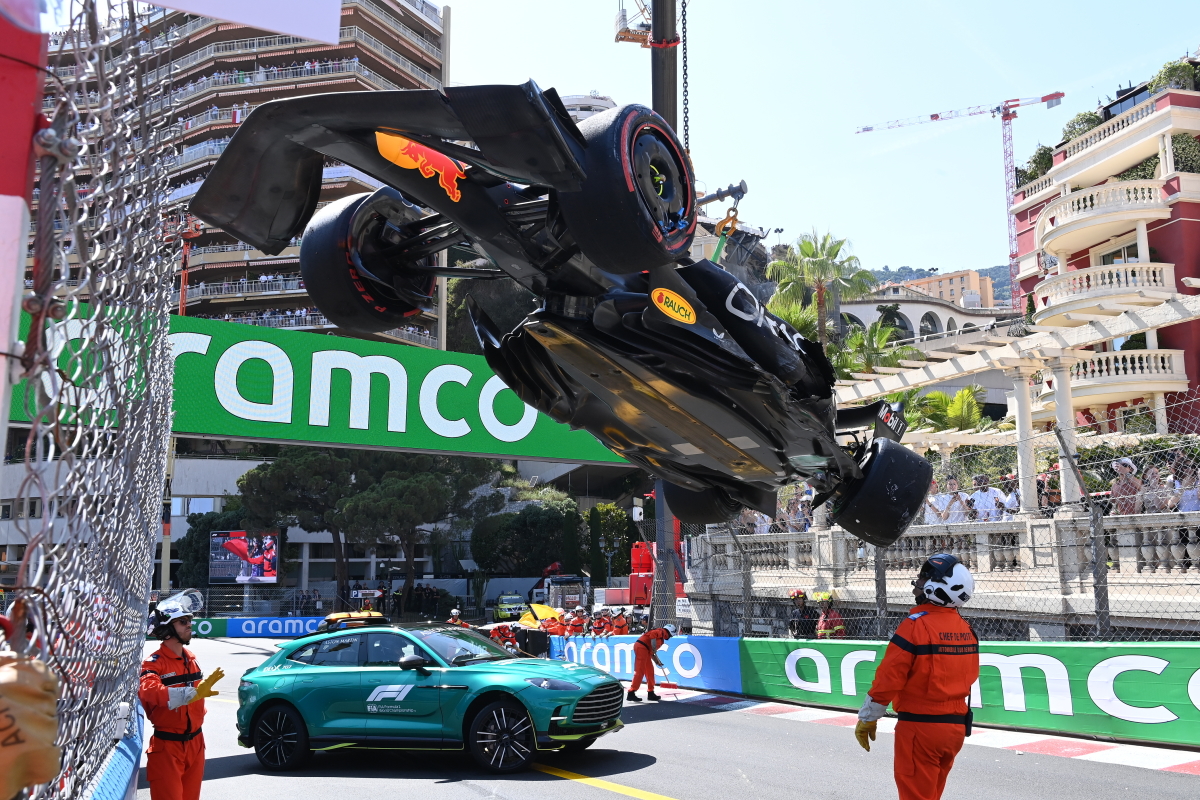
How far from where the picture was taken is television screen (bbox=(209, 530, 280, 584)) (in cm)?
3816

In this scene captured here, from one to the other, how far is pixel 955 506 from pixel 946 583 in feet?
32.9

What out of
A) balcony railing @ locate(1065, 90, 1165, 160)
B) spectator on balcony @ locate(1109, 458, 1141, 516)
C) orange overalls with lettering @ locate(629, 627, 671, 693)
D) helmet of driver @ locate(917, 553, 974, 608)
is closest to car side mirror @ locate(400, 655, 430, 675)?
orange overalls with lettering @ locate(629, 627, 671, 693)

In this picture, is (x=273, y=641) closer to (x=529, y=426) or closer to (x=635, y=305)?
(x=529, y=426)

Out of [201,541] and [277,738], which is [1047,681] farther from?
[201,541]

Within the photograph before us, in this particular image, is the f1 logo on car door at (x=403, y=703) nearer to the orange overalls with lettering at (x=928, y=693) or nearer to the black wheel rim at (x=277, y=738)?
the black wheel rim at (x=277, y=738)

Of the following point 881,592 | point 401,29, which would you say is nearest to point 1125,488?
point 881,592

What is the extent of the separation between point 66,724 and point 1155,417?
25.8 meters

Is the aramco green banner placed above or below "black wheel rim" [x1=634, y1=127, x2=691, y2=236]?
above

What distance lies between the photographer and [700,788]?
780 cm

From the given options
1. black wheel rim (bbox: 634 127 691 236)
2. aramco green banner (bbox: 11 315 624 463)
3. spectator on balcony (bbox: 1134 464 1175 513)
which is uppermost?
aramco green banner (bbox: 11 315 624 463)

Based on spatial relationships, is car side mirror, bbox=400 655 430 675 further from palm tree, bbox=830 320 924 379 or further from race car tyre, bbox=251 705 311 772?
palm tree, bbox=830 320 924 379

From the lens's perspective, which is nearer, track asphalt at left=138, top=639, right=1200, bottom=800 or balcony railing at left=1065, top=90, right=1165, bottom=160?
track asphalt at left=138, top=639, right=1200, bottom=800

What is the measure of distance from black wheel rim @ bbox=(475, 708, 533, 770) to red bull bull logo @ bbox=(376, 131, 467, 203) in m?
5.87

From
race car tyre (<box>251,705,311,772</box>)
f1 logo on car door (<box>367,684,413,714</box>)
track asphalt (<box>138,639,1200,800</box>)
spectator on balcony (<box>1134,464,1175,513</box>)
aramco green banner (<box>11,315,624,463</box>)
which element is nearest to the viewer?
track asphalt (<box>138,639,1200,800</box>)
